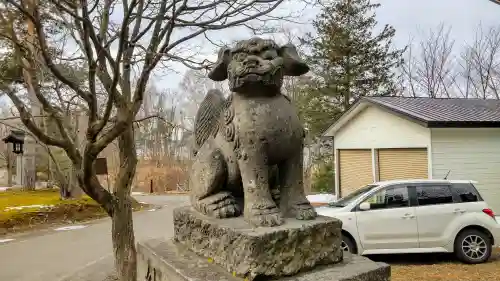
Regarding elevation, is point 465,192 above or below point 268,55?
below

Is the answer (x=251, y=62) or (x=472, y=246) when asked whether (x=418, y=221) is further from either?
(x=251, y=62)

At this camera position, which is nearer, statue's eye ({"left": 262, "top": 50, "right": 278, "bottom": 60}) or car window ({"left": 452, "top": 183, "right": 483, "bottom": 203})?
statue's eye ({"left": 262, "top": 50, "right": 278, "bottom": 60})

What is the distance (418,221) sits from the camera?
22.3ft

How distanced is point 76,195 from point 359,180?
10.1 m

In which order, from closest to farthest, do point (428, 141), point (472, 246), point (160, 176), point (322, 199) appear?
point (472, 246) → point (428, 141) → point (322, 199) → point (160, 176)

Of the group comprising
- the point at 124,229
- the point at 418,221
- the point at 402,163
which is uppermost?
the point at 402,163

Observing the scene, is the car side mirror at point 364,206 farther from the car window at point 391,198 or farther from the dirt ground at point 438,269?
the dirt ground at point 438,269

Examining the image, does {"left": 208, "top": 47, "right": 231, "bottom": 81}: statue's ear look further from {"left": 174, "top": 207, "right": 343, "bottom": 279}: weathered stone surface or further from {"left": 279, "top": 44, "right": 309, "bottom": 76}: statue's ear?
{"left": 174, "top": 207, "right": 343, "bottom": 279}: weathered stone surface

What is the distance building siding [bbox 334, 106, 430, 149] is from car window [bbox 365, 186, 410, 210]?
311 cm

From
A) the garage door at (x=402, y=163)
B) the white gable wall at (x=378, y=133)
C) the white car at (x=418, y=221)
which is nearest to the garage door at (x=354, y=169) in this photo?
the white gable wall at (x=378, y=133)

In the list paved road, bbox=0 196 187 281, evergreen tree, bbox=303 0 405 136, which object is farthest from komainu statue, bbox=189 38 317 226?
evergreen tree, bbox=303 0 405 136

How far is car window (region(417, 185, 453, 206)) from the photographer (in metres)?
7.00

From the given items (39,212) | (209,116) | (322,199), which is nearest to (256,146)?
(209,116)

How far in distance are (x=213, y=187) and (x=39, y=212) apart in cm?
1219
